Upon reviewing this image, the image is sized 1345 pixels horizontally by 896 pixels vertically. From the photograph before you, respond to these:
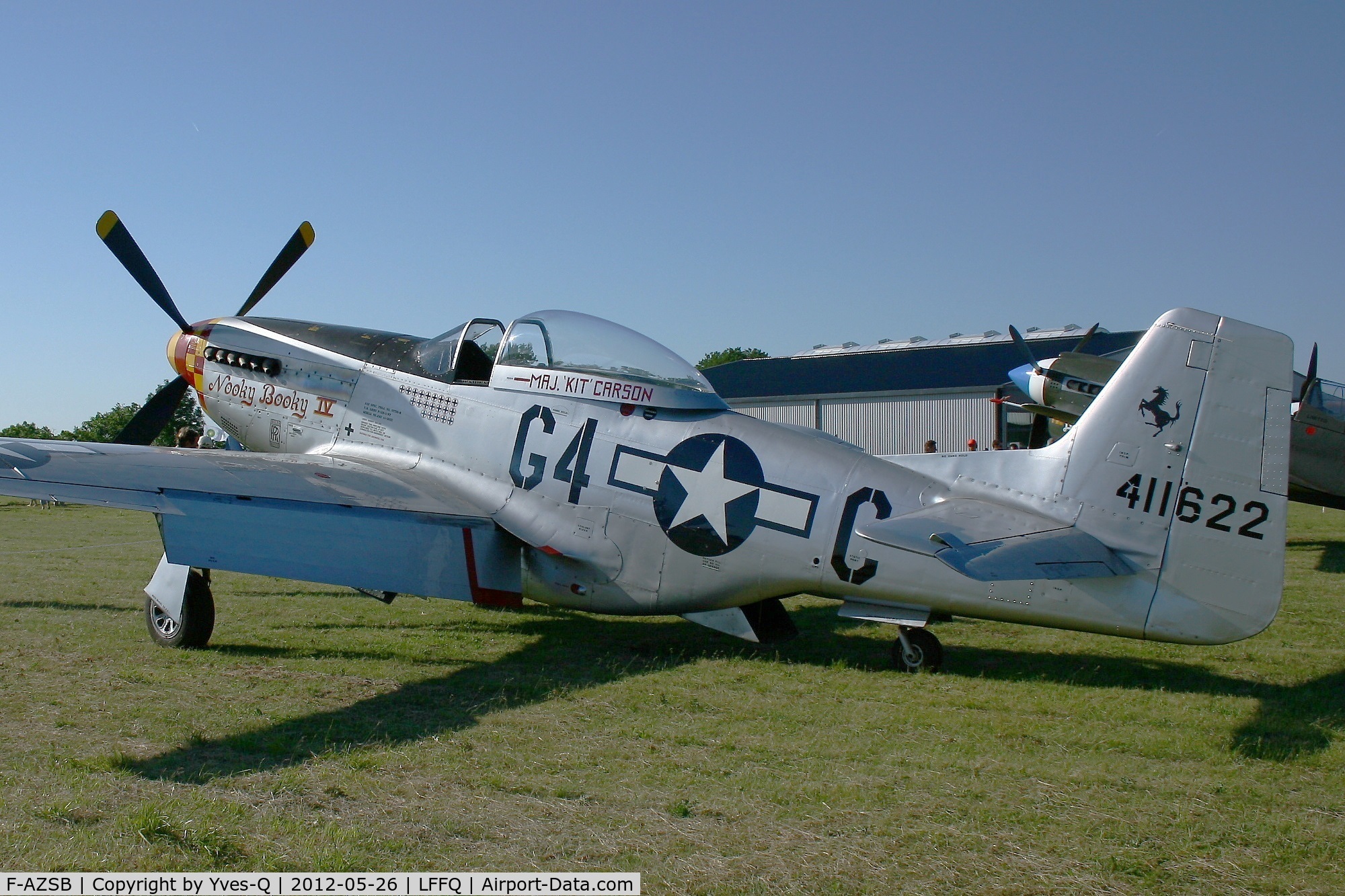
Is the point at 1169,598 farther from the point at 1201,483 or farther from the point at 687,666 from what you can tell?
the point at 687,666

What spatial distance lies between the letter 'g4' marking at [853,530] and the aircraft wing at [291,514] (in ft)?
7.91

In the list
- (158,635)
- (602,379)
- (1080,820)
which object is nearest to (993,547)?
Answer: (1080,820)

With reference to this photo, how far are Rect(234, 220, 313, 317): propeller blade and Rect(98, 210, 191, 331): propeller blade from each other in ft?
3.19

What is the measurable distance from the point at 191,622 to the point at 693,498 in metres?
3.81

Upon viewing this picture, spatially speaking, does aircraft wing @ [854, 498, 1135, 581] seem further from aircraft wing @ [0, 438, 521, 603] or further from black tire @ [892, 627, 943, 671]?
aircraft wing @ [0, 438, 521, 603]

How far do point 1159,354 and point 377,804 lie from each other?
16.6 feet

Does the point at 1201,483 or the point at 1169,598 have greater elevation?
the point at 1201,483

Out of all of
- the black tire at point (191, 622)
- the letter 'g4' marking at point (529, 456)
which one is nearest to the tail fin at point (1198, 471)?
the letter 'g4' marking at point (529, 456)

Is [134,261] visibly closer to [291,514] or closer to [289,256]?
[289,256]

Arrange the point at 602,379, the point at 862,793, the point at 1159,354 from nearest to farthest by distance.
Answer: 1. the point at 862,793
2. the point at 1159,354
3. the point at 602,379

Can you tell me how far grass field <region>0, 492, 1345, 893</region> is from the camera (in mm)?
3406

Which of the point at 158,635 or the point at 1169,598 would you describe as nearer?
the point at 1169,598

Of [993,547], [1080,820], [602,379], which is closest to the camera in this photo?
[1080,820]

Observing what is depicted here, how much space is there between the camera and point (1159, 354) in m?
5.88
